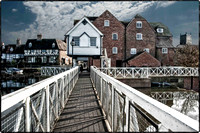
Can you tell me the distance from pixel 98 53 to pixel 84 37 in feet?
9.74

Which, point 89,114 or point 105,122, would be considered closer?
point 105,122

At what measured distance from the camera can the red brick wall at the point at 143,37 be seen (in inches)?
1180

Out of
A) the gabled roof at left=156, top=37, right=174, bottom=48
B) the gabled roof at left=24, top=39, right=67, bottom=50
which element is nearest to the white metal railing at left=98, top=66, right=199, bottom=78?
the gabled roof at left=156, top=37, right=174, bottom=48

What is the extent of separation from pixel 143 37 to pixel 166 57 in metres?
6.11

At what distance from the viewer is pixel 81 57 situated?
2484 centimetres

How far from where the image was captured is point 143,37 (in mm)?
30188

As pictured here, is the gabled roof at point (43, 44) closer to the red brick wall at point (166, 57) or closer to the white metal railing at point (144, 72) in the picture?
the red brick wall at point (166, 57)

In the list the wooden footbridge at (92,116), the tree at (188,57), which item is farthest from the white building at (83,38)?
the tree at (188,57)

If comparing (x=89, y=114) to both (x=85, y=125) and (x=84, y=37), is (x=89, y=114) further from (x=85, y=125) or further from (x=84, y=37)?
(x=84, y=37)

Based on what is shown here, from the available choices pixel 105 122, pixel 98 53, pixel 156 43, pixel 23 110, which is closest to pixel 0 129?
pixel 23 110

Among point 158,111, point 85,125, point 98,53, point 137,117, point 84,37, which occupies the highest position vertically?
point 84,37

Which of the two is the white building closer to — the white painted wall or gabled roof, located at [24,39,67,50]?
the white painted wall

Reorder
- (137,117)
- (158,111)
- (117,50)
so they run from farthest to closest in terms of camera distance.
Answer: (117,50), (137,117), (158,111)

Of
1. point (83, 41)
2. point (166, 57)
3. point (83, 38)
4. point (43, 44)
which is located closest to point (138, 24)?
point (166, 57)
